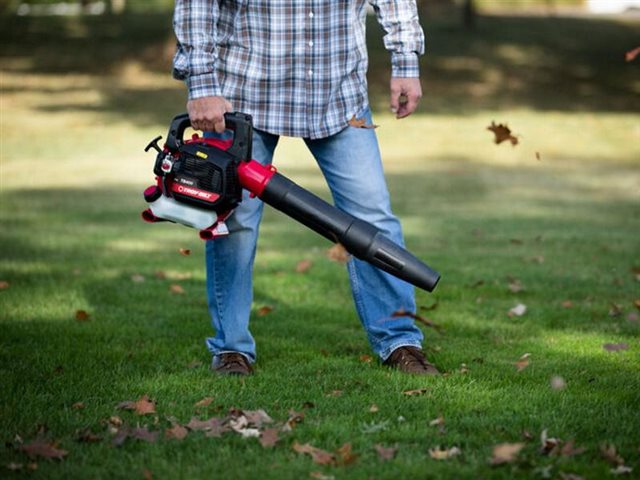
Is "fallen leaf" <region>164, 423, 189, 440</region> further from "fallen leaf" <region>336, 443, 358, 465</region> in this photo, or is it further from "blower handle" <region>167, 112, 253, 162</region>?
"blower handle" <region>167, 112, 253, 162</region>

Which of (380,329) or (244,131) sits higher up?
(244,131)

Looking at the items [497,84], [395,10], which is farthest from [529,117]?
[395,10]

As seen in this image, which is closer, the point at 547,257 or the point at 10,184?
the point at 547,257

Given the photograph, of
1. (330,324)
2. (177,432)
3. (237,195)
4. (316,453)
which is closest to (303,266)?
(330,324)

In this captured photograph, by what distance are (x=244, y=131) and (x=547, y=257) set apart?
4.29m

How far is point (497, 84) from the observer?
27.9 m

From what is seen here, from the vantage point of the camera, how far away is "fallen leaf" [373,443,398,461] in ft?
11.4

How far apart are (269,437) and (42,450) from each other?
742 mm

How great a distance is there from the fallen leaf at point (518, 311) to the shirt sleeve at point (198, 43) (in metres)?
2.40

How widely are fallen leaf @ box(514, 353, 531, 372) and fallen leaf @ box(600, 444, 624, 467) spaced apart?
119 centimetres

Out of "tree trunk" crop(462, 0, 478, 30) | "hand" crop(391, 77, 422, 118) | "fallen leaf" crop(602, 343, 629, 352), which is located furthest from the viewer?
"tree trunk" crop(462, 0, 478, 30)

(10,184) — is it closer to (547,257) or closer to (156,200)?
(547,257)

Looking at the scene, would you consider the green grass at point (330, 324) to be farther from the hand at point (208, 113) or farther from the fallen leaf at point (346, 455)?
the hand at point (208, 113)

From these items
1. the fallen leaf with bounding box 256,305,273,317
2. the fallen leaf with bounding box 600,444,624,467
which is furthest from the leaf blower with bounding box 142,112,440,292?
the fallen leaf with bounding box 256,305,273,317
